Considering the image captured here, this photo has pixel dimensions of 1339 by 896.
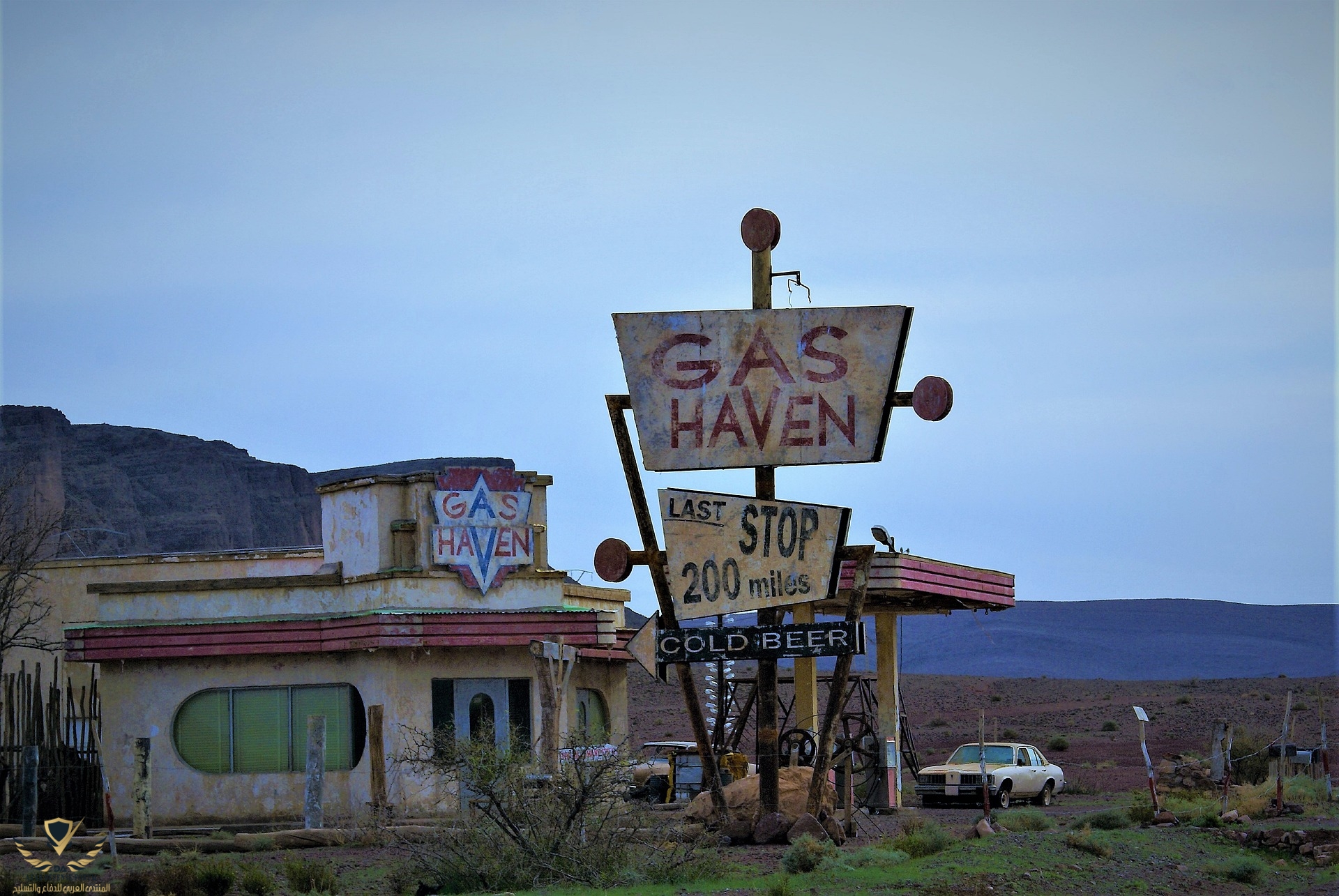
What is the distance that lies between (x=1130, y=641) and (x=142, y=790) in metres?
160

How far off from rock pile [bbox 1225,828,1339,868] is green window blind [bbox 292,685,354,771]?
14.1 m

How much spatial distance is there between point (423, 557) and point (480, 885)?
10973 millimetres

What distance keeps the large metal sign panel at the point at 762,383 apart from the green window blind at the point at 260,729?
32.5 feet

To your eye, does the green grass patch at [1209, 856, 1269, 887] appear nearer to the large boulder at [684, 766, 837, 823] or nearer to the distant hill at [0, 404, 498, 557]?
the large boulder at [684, 766, 837, 823]

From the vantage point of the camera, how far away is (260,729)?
27531mm

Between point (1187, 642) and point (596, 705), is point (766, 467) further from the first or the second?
point (1187, 642)

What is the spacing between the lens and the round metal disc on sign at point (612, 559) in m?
21.2

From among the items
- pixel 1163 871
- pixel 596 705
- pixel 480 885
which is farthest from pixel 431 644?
pixel 1163 871

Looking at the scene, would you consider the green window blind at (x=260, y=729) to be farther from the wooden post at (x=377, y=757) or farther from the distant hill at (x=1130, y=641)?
the distant hill at (x=1130, y=641)

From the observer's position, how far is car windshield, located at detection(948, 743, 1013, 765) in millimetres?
31656

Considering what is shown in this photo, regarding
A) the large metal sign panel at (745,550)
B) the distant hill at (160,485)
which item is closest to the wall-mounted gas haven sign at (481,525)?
the large metal sign panel at (745,550)

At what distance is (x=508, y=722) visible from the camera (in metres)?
27.6

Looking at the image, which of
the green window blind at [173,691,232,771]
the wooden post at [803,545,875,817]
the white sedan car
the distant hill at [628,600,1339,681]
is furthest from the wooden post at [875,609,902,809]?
the distant hill at [628,600,1339,681]

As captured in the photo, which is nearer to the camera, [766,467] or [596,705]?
[766,467]
